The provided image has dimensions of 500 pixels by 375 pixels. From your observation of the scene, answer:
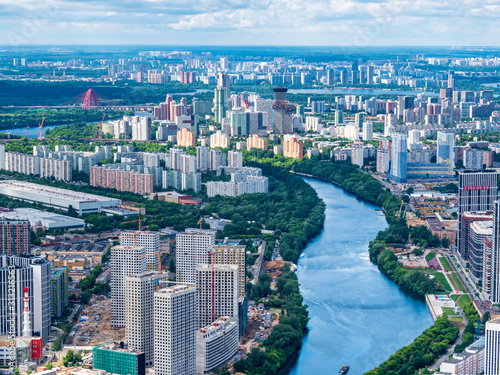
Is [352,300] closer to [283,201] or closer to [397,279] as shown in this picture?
[397,279]

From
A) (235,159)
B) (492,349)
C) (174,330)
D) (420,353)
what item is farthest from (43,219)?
(492,349)

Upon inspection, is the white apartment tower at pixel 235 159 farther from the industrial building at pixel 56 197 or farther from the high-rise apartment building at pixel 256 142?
the industrial building at pixel 56 197

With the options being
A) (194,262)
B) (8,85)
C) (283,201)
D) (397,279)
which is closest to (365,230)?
(283,201)

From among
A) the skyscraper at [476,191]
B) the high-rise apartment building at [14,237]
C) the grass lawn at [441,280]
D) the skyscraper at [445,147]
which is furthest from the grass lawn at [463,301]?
the skyscraper at [445,147]

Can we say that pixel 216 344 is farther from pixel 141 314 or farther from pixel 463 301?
pixel 463 301

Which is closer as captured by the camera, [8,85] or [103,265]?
[103,265]

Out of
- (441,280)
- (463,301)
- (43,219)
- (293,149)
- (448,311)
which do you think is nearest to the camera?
(448,311)

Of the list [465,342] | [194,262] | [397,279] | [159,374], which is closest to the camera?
[159,374]

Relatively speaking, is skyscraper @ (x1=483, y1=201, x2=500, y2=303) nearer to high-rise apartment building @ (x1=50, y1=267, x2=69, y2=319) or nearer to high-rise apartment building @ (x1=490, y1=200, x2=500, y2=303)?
high-rise apartment building @ (x1=490, y1=200, x2=500, y2=303)
